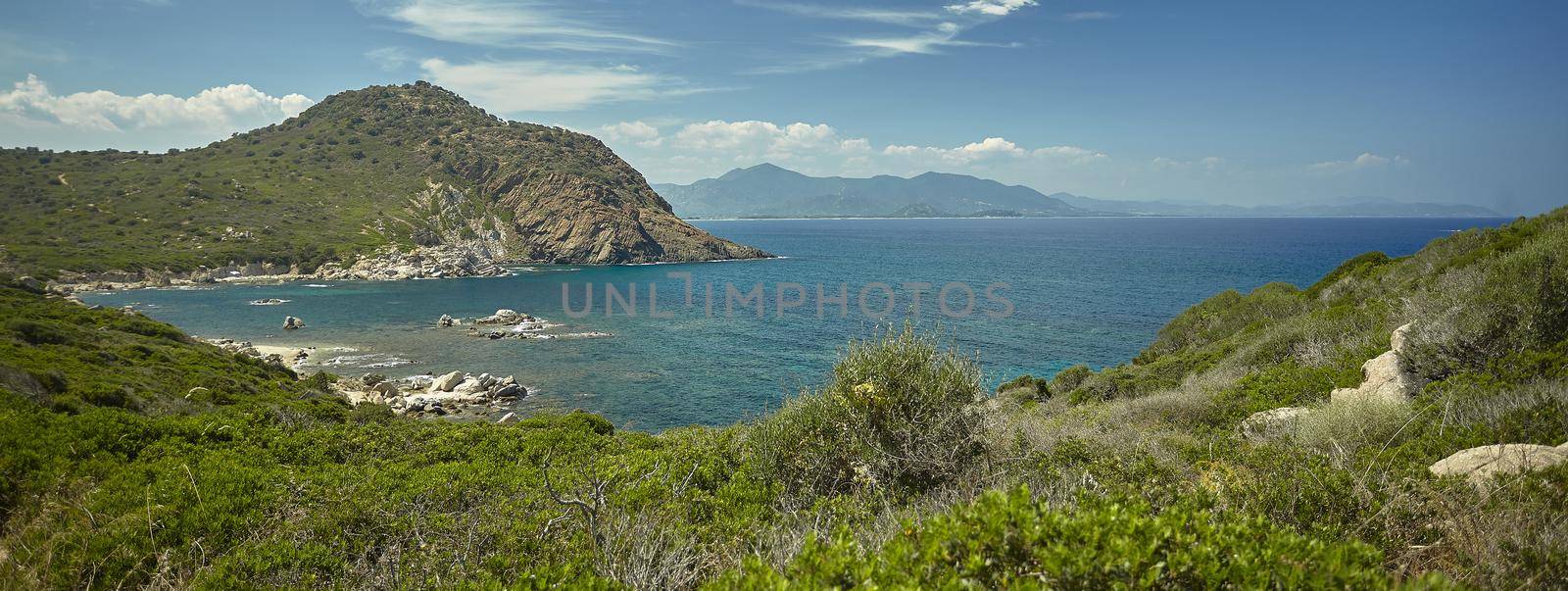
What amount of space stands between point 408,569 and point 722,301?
6184cm

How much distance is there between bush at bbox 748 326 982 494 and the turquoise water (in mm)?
1374

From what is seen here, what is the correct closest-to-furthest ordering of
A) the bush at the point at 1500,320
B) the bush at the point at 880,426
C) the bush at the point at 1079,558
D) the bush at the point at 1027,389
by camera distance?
the bush at the point at 1079,558 → the bush at the point at 880,426 → the bush at the point at 1500,320 → the bush at the point at 1027,389

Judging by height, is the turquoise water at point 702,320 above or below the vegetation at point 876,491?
below

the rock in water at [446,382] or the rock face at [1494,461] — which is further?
the rock in water at [446,382]

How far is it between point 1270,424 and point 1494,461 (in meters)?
4.52

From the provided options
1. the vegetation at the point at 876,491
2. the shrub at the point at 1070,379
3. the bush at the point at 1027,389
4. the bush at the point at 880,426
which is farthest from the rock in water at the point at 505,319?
the bush at the point at 880,426

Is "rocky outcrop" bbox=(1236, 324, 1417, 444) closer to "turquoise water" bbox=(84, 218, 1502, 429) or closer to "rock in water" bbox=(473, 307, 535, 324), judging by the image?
"turquoise water" bbox=(84, 218, 1502, 429)

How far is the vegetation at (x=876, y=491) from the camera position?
3768 millimetres

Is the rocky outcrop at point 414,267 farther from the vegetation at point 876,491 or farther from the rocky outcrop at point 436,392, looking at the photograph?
the vegetation at point 876,491

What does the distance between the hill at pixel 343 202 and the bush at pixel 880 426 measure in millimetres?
97502

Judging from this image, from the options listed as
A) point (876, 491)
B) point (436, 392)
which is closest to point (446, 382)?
point (436, 392)

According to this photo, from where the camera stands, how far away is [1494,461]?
20.1 feet

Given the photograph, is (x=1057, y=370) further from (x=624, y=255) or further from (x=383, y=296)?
(x=624, y=255)

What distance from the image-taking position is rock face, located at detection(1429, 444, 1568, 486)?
578cm
